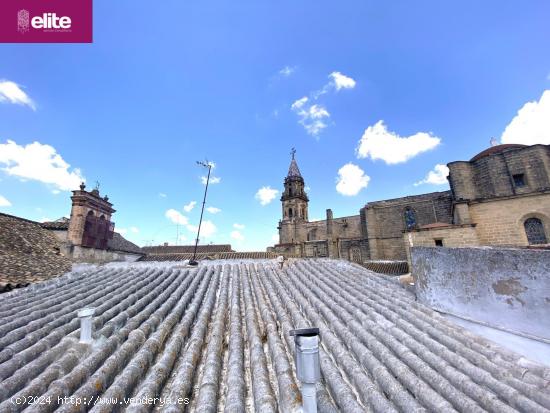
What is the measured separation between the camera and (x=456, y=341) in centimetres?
322

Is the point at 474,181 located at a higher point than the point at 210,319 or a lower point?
higher

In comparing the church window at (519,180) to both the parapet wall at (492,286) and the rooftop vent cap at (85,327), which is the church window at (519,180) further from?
the rooftop vent cap at (85,327)

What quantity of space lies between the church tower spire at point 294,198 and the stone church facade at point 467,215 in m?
9.21

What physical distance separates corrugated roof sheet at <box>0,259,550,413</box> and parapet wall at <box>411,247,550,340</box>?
0.47 m

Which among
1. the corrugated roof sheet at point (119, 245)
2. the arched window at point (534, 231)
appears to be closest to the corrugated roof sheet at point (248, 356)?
the arched window at point (534, 231)

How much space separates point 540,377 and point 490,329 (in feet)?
4.17

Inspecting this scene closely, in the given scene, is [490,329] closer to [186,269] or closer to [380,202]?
[186,269]


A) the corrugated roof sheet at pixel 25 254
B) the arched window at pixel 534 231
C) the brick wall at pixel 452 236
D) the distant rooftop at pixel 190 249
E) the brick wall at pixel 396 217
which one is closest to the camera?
the corrugated roof sheet at pixel 25 254

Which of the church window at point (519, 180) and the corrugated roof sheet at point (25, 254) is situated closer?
the corrugated roof sheet at point (25, 254)

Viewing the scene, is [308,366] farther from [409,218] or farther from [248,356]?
[409,218]

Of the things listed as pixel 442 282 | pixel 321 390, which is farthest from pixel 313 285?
pixel 321 390

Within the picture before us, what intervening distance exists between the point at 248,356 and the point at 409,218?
31391 millimetres

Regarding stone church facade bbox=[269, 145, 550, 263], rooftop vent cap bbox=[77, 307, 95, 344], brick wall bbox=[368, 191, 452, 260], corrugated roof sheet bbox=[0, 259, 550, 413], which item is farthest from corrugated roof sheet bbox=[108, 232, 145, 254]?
brick wall bbox=[368, 191, 452, 260]

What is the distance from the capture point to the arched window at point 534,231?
15680mm
